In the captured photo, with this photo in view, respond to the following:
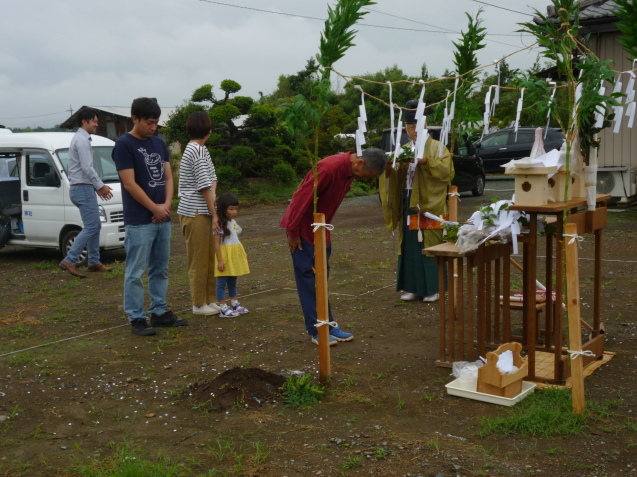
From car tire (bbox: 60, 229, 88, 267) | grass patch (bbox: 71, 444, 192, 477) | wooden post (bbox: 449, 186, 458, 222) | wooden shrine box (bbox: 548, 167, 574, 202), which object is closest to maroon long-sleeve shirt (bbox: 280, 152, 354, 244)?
wooden post (bbox: 449, 186, 458, 222)

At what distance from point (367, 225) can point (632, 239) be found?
5.46 m

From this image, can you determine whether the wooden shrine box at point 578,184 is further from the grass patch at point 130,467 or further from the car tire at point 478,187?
the car tire at point 478,187

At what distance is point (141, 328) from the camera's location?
6488mm

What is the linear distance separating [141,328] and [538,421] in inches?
145

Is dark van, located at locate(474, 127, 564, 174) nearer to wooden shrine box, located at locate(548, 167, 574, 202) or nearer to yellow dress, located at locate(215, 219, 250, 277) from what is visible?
yellow dress, located at locate(215, 219, 250, 277)

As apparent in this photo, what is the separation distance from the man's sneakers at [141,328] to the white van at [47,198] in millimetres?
4071

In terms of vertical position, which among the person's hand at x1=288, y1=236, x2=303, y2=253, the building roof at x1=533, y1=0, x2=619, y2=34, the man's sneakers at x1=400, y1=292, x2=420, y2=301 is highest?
the building roof at x1=533, y1=0, x2=619, y2=34

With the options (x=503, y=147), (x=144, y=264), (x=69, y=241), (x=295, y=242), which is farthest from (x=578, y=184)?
(x=503, y=147)

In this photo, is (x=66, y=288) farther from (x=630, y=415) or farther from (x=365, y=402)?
(x=630, y=415)

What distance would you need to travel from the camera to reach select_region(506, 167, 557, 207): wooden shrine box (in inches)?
183

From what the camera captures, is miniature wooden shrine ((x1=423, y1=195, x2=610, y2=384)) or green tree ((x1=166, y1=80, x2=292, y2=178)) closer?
miniature wooden shrine ((x1=423, y1=195, x2=610, y2=384))

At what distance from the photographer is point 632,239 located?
11.1m

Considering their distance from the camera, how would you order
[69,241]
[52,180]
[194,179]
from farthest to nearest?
1. [69,241]
2. [52,180]
3. [194,179]

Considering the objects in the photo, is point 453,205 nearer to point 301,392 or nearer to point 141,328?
point 301,392
